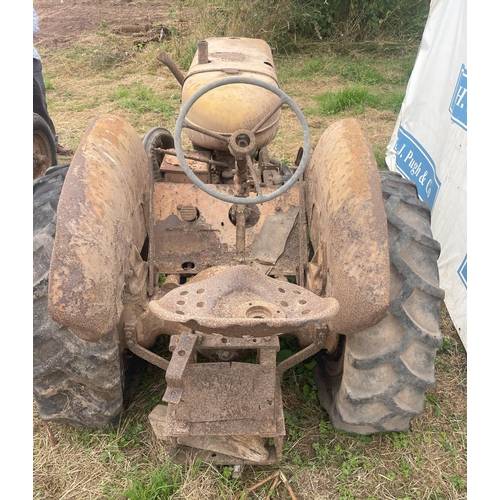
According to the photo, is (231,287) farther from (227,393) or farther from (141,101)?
(141,101)

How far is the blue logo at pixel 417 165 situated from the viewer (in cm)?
439

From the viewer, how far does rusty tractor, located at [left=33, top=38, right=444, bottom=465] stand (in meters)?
1.90

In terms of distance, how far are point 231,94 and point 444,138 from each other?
2307 mm

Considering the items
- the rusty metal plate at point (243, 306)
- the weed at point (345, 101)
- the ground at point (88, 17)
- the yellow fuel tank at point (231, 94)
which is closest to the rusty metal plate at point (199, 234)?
the yellow fuel tank at point (231, 94)

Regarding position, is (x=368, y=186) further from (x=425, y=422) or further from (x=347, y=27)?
(x=347, y=27)

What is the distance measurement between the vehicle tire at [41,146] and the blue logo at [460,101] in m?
3.64

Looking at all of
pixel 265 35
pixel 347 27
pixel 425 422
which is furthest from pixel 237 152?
pixel 347 27

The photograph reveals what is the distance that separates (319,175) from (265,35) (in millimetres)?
7374

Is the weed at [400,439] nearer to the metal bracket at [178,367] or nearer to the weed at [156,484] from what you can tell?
the weed at [156,484]

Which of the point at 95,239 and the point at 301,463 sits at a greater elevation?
the point at 95,239

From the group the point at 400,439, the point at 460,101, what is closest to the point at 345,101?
the point at 460,101

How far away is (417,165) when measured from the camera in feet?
15.8

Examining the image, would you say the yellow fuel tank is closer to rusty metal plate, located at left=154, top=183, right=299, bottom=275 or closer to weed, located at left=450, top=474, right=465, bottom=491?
rusty metal plate, located at left=154, top=183, right=299, bottom=275

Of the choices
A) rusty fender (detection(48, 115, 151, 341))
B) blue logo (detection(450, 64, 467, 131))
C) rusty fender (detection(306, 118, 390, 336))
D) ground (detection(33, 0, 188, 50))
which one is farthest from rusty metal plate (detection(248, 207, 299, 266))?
ground (detection(33, 0, 188, 50))
